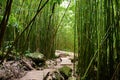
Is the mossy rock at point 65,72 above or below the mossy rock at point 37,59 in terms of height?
below

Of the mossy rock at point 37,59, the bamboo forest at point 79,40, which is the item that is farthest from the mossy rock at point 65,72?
the mossy rock at point 37,59

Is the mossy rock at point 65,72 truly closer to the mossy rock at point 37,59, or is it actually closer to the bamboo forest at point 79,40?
the bamboo forest at point 79,40

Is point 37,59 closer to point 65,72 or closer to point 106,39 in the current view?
point 65,72

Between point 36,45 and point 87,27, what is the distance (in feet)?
12.2

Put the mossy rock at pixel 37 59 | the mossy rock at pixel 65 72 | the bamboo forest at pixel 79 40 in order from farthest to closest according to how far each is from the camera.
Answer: the mossy rock at pixel 37 59 < the mossy rock at pixel 65 72 < the bamboo forest at pixel 79 40

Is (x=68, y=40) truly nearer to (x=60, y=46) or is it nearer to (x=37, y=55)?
(x=60, y=46)

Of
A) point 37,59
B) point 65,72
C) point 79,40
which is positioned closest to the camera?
point 79,40

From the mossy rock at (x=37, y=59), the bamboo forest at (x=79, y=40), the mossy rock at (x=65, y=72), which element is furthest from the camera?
the mossy rock at (x=37, y=59)

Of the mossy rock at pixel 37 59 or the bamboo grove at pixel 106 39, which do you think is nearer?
the bamboo grove at pixel 106 39

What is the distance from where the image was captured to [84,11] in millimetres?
4355

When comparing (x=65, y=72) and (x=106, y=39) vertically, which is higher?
(x=106, y=39)

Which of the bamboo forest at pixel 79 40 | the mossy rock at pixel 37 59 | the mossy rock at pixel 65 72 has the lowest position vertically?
the mossy rock at pixel 65 72

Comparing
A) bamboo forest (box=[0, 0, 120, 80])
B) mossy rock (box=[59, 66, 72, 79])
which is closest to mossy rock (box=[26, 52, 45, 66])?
bamboo forest (box=[0, 0, 120, 80])

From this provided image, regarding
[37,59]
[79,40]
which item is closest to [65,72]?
[79,40]
